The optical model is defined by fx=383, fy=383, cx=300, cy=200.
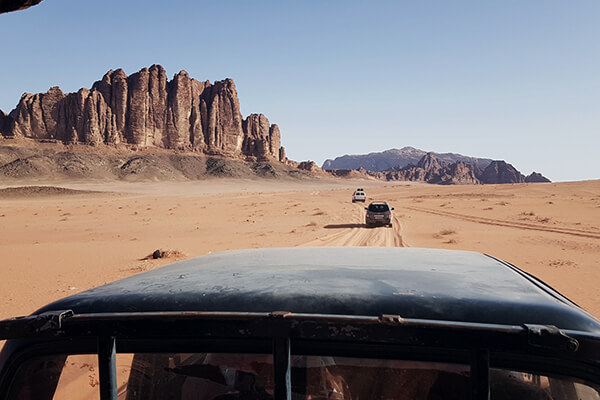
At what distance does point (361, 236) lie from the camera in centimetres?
1878

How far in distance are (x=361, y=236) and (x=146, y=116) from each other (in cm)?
14789

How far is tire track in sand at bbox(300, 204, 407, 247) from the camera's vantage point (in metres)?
16.0

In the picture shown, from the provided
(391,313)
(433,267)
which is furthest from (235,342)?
(433,267)

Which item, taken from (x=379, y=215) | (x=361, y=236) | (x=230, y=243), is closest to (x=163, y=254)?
(x=230, y=243)

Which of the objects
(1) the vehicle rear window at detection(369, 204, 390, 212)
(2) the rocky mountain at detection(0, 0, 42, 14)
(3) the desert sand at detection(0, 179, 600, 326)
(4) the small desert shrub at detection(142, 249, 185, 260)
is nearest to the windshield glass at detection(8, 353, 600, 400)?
(2) the rocky mountain at detection(0, 0, 42, 14)

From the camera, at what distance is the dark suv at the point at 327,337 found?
121 cm

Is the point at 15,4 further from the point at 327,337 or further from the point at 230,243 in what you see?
the point at 230,243

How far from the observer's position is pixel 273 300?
4.68 ft

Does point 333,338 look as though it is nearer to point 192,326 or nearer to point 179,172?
point 192,326

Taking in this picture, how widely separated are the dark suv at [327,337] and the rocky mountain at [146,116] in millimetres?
149595

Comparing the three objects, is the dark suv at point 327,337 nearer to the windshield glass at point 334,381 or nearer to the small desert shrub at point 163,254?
the windshield glass at point 334,381

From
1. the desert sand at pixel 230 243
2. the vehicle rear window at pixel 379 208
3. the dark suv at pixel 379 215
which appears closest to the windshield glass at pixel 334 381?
the desert sand at pixel 230 243

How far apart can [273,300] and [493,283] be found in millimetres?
1051

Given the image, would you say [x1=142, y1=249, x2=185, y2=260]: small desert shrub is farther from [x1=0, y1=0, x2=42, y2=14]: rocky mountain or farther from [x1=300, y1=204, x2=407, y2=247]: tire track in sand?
[x1=0, y1=0, x2=42, y2=14]: rocky mountain
